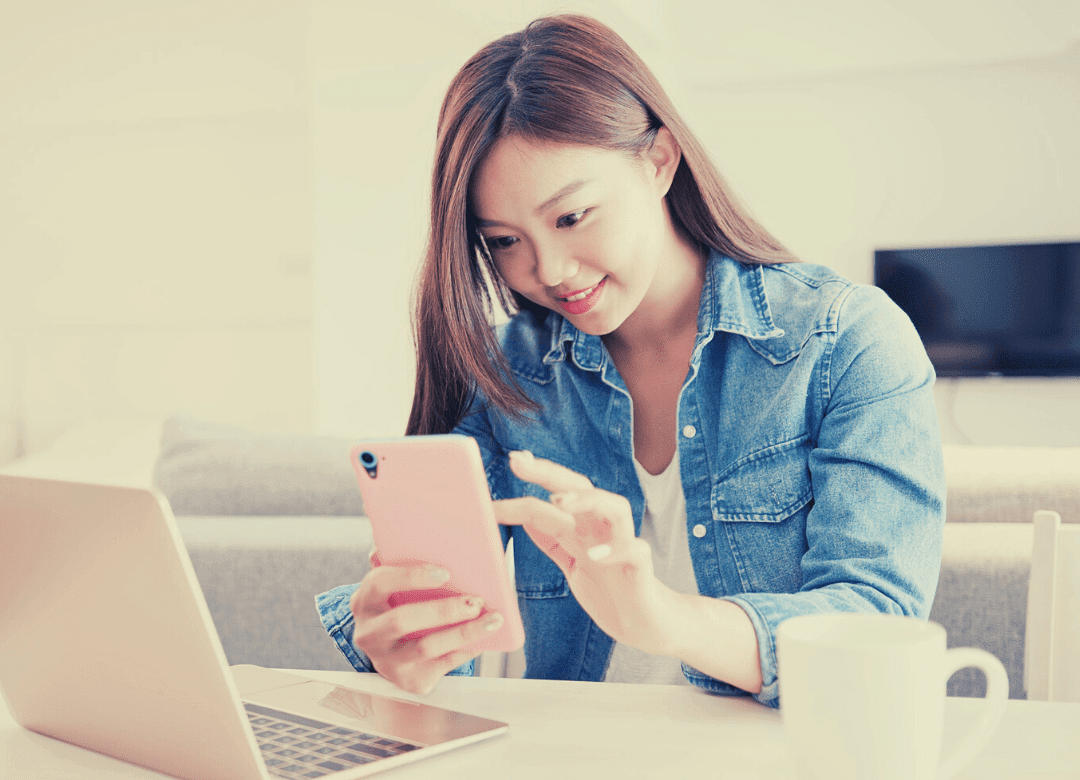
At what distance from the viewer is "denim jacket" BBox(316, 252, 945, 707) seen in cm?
82

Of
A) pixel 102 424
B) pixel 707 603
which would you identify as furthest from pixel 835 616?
pixel 102 424

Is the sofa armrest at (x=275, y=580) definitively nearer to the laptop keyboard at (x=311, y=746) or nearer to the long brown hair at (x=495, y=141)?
the long brown hair at (x=495, y=141)

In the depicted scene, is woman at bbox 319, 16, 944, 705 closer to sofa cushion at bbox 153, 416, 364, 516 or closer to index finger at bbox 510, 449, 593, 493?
index finger at bbox 510, 449, 593, 493

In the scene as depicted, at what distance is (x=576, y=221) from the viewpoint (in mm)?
988

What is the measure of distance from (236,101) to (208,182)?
416mm

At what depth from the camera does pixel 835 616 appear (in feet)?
1.61

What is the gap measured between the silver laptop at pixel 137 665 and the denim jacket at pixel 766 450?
0.72 feet

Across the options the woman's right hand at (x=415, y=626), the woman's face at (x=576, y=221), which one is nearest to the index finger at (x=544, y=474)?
the woman's right hand at (x=415, y=626)

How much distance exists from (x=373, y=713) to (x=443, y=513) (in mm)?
153

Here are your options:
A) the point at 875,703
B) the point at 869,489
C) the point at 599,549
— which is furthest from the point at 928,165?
the point at 875,703

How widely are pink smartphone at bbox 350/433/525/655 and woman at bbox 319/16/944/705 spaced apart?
20 millimetres

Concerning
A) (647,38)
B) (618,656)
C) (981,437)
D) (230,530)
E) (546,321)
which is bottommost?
(981,437)

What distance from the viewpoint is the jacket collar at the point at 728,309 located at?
1.04 meters

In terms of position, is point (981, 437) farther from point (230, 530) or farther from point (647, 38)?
point (230, 530)
